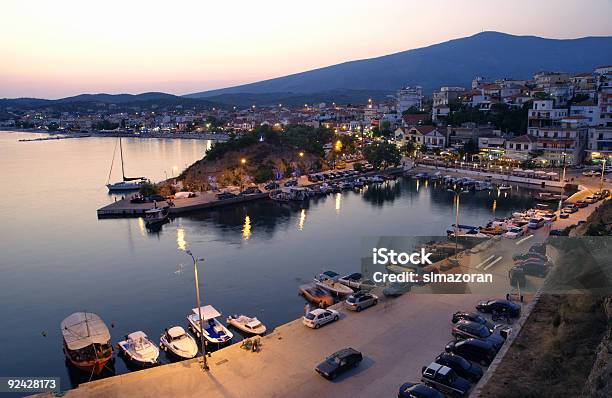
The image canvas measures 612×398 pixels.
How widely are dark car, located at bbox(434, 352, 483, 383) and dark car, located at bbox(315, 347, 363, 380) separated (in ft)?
4.76

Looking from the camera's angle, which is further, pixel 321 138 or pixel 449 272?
pixel 321 138

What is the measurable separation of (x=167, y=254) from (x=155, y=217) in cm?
563

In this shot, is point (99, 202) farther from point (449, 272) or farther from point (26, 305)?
point (449, 272)

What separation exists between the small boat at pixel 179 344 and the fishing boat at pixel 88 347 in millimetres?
1207

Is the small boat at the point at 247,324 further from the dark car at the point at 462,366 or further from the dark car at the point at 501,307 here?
the dark car at the point at 501,307

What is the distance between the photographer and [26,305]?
47.0 ft

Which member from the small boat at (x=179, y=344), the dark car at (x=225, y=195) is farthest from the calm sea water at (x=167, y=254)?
the dark car at (x=225, y=195)

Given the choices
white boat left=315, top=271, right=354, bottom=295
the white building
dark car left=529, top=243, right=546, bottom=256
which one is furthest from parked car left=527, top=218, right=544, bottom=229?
the white building

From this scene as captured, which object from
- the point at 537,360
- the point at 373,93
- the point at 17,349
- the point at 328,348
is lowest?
the point at 17,349

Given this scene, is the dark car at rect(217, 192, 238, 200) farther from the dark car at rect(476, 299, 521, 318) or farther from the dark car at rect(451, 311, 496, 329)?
the dark car at rect(451, 311, 496, 329)

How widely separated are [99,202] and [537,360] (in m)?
27.6

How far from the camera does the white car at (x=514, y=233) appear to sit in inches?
691

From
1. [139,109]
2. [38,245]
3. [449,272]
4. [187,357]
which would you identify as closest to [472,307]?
[449,272]

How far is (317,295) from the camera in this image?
1323cm
